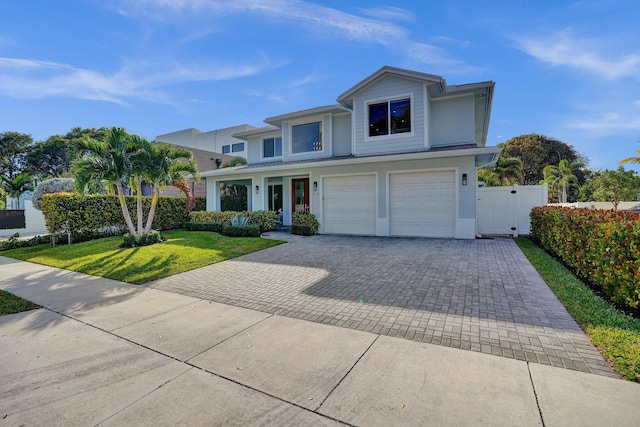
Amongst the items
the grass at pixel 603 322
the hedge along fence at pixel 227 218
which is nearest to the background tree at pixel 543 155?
the hedge along fence at pixel 227 218

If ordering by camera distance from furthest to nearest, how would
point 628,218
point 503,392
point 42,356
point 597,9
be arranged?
point 597,9
point 628,218
point 42,356
point 503,392

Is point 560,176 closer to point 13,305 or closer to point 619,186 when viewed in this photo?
point 619,186

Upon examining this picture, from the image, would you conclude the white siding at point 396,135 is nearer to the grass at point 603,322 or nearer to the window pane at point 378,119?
the window pane at point 378,119

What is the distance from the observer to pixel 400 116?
40.3ft

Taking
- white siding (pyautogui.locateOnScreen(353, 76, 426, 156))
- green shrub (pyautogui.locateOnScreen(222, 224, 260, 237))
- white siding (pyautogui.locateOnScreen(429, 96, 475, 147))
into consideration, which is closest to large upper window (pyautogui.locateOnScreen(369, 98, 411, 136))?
white siding (pyautogui.locateOnScreen(353, 76, 426, 156))

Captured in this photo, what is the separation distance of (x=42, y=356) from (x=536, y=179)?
145 ft

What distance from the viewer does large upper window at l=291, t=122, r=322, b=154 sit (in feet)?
47.5

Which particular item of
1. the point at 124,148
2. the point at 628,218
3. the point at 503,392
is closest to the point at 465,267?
the point at 628,218

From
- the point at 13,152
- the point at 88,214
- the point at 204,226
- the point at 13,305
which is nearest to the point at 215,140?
the point at 13,152

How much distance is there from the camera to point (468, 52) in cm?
1161

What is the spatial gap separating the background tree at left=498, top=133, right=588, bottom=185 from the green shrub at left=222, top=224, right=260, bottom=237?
33824 millimetres

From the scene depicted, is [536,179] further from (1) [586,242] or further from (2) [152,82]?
(2) [152,82]

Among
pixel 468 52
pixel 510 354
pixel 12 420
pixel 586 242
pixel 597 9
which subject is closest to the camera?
pixel 12 420

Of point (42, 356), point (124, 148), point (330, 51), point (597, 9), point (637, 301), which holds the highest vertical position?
point (330, 51)
